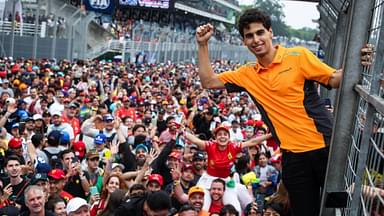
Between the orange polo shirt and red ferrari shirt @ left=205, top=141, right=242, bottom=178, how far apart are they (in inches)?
209

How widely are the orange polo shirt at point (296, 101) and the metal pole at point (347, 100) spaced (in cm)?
27

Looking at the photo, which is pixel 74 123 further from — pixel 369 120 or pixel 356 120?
pixel 369 120

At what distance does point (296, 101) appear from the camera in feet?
11.7

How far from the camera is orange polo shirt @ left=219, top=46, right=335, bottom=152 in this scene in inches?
140

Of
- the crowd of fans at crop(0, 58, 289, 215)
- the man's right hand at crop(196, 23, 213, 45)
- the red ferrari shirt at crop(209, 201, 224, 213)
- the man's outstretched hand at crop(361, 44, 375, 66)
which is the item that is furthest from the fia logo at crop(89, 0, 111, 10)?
the man's outstretched hand at crop(361, 44, 375, 66)

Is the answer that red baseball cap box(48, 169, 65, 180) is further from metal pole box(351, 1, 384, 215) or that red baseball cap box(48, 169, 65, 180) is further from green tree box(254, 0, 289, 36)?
green tree box(254, 0, 289, 36)

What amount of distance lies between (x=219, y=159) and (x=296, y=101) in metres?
5.52

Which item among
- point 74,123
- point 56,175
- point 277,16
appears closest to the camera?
point 56,175

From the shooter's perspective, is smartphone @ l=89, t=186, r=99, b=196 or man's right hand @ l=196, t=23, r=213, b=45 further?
smartphone @ l=89, t=186, r=99, b=196

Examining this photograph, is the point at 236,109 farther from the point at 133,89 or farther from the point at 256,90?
the point at 256,90

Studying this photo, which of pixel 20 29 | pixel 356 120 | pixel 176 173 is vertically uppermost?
pixel 356 120

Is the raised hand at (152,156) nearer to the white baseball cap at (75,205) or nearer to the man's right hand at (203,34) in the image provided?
the white baseball cap at (75,205)

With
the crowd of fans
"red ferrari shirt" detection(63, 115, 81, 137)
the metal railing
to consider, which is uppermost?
the metal railing

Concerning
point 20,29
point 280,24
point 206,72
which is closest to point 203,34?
point 206,72
